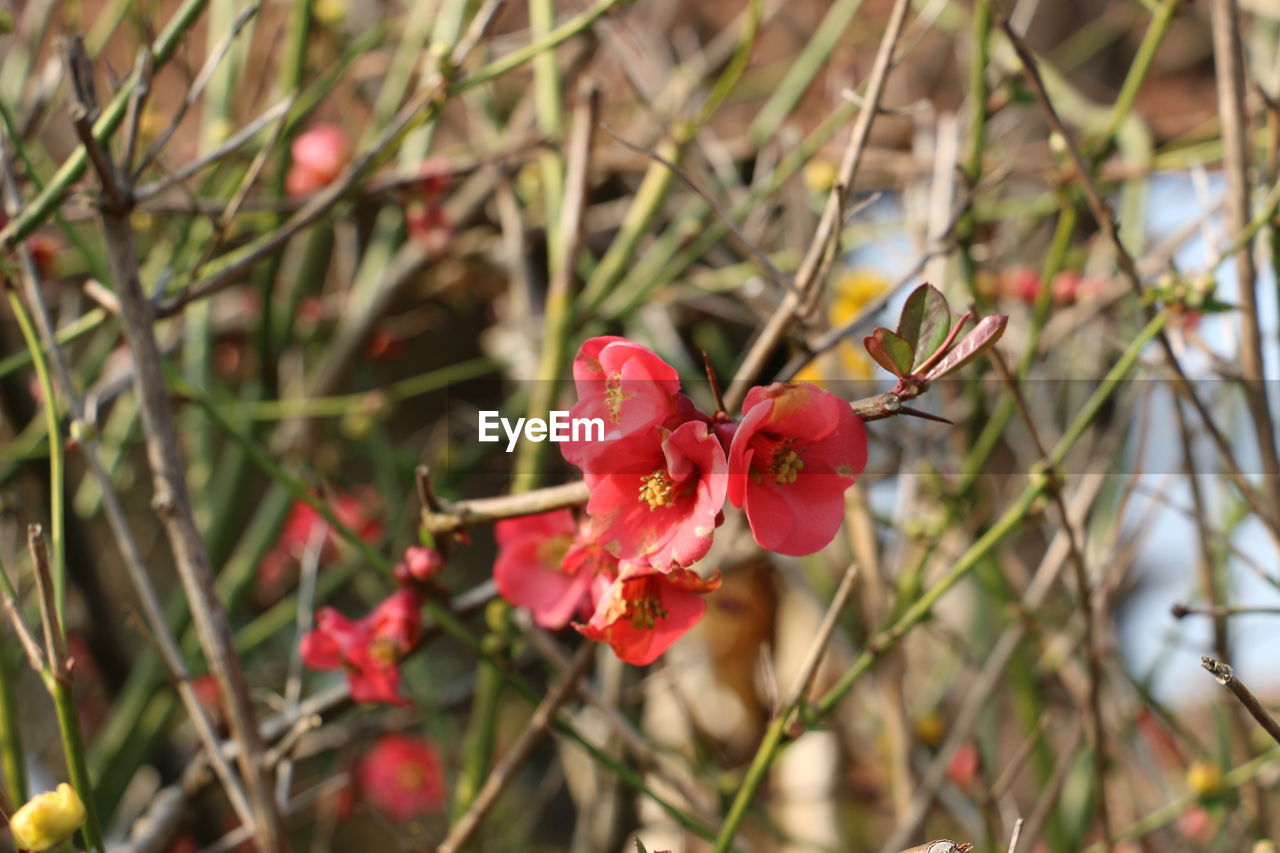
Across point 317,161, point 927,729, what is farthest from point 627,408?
point 317,161

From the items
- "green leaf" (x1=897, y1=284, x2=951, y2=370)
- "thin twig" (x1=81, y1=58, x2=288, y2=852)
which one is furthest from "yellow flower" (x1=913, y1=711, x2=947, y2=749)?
"green leaf" (x1=897, y1=284, x2=951, y2=370)

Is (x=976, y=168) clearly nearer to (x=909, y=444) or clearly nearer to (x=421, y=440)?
(x=909, y=444)

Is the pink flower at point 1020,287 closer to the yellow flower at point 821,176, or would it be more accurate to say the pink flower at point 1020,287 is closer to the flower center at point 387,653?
the yellow flower at point 821,176

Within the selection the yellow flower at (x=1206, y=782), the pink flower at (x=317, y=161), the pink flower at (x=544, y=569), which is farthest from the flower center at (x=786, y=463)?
the pink flower at (x=317, y=161)

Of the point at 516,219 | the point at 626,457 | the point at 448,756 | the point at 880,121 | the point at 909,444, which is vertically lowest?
the point at 448,756

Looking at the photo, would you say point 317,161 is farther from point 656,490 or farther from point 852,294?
point 656,490

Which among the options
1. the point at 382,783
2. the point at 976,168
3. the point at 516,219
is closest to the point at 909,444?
the point at 976,168
